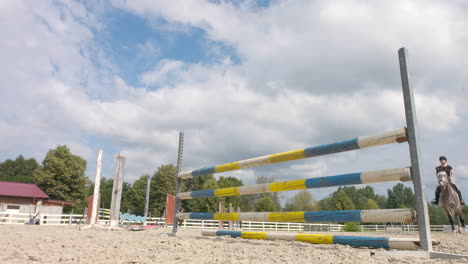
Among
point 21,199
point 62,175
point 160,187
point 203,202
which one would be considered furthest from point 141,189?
point 21,199

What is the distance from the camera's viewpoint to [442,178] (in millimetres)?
5199

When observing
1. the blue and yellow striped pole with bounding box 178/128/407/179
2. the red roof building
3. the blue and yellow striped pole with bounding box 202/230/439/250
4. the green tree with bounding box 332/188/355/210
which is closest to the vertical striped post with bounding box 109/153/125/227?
the blue and yellow striped pole with bounding box 178/128/407/179

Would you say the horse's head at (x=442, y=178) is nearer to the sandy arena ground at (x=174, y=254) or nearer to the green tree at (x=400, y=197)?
the sandy arena ground at (x=174, y=254)

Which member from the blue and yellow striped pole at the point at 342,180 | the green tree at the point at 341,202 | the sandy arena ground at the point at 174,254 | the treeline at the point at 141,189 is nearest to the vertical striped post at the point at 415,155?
the blue and yellow striped pole at the point at 342,180

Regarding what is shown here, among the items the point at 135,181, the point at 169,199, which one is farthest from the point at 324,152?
the point at 135,181

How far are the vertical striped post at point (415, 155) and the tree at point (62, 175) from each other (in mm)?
31296

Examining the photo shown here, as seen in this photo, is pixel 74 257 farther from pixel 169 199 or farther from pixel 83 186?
pixel 83 186

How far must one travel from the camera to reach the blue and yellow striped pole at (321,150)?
262 cm

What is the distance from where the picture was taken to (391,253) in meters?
2.32

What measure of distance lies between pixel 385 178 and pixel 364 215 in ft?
1.22

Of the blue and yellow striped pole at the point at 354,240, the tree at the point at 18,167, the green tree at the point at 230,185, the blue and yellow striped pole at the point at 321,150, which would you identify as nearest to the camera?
the blue and yellow striped pole at the point at 354,240

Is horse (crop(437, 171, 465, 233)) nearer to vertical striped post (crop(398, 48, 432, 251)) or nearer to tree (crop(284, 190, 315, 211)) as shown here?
vertical striped post (crop(398, 48, 432, 251))

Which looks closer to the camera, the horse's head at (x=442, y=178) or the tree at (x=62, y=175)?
the horse's head at (x=442, y=178)

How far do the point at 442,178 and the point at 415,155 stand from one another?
348cm
